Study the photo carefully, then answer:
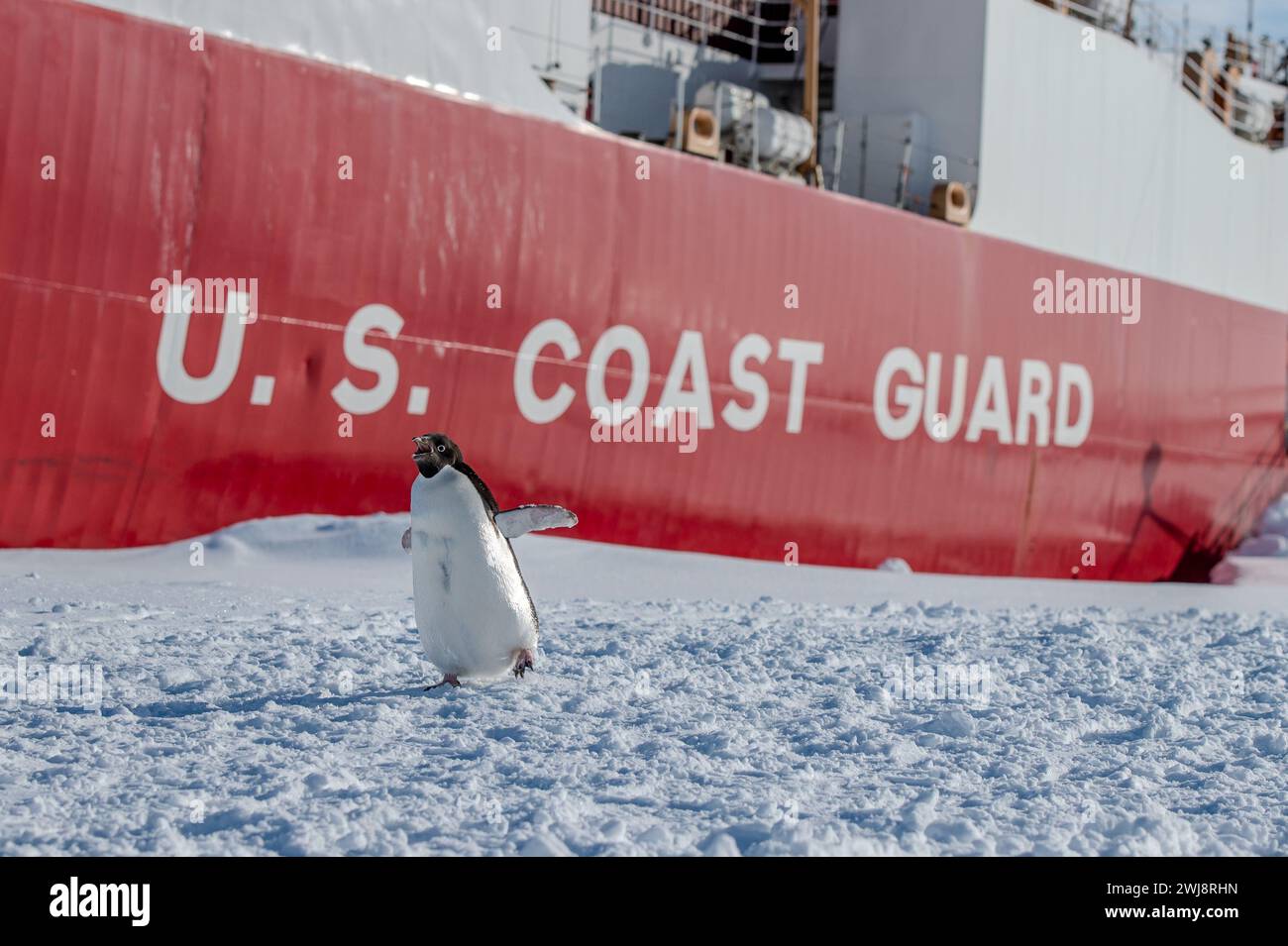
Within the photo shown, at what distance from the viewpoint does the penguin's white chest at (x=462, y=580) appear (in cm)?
346

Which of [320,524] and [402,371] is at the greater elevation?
[402,371]

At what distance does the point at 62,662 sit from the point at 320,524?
2.29 metres

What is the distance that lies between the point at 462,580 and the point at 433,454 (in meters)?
0.37

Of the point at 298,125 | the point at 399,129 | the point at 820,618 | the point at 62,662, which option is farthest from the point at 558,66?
the point at 62,662

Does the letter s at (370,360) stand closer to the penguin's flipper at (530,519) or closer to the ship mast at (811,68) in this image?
the penguin's flipper at (530,519)

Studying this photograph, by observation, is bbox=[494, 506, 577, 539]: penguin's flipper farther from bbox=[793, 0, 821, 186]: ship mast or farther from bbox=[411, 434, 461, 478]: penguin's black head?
bbox=[793, 0, 821, 186]: ship mast

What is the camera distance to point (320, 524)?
19.5ft

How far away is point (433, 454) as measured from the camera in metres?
3.37

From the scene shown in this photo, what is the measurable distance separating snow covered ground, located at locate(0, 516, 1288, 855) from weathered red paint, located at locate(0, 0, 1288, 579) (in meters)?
0.52

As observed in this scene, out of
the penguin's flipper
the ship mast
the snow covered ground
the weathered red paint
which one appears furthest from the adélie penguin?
the ship mast
